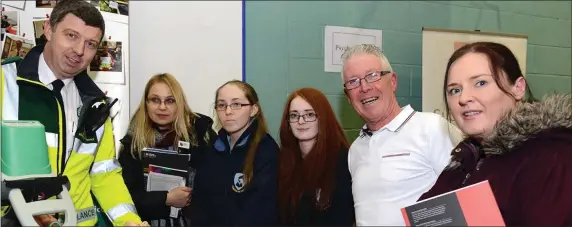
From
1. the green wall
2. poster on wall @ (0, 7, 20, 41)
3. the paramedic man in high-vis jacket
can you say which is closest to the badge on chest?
the paramedic man in high-vis jacket

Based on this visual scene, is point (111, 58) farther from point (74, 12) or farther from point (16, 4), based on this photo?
point (74, 12)

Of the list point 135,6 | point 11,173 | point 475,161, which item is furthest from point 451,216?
point 135,6

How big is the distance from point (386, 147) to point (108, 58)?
5.15ft

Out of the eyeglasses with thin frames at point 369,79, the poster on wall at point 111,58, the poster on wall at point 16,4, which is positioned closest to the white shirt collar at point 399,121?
the eyeglasses with thin frames at point 369,79

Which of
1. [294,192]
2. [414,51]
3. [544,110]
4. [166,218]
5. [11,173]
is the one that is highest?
[414,51]

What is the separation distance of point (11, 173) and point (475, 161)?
129cm

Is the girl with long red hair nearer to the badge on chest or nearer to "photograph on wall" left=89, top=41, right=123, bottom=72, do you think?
the badge on chest

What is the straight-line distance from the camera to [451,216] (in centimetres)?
121

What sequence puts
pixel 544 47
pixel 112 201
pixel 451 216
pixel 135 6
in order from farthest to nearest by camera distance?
pixel 544 47
pixel 135 6
pixel 112 201
pixel 451 216

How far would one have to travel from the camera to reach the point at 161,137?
2338mm

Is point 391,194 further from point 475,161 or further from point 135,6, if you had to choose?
point 135,6

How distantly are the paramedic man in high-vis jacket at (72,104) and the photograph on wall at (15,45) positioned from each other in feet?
2.11

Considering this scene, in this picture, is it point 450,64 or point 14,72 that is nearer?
point 450,64

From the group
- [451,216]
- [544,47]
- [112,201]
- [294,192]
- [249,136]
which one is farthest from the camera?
[544,47]
